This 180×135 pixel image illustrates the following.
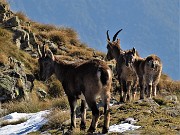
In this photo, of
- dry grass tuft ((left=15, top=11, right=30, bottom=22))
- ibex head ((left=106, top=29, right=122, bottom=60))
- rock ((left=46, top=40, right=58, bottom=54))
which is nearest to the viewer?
ibex head ((left=106, top=29, right=122, bottom=60))

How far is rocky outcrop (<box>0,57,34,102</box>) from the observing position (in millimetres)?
23094

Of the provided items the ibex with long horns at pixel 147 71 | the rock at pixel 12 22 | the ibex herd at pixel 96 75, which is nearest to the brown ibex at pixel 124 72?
the ibex herd at pixel 96 75

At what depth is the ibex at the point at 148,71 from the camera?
2016 centimetres

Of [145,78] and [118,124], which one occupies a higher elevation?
[145,78]

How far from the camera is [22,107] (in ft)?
67.2

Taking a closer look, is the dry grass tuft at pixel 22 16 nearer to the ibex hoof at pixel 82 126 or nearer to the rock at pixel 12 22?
the rock at pixel 12 22

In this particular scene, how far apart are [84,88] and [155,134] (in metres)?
2.39

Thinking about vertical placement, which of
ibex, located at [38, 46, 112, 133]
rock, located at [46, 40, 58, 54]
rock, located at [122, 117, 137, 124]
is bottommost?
rock, located at [122, 117, 137, 124]

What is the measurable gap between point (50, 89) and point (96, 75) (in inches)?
540

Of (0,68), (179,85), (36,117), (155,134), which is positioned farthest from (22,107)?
(179,85)

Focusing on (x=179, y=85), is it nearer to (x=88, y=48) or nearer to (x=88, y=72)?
(x=88, y=48)

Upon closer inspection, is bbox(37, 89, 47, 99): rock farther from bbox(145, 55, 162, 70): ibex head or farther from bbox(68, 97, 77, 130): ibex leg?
bbox(68, 97, 77, 130): ibex leg

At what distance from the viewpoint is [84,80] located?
583 inches

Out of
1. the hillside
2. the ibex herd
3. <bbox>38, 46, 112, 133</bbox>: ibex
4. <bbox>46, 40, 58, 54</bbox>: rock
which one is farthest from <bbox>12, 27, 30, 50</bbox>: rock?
<bbox>38, 46, 112, 133</bbox>: ibex
